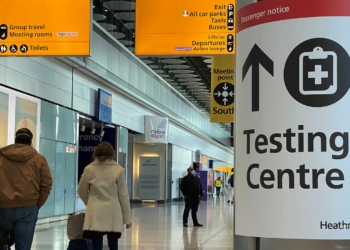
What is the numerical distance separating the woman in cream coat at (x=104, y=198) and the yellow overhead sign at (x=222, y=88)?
30.8ft

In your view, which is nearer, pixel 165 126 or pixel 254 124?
pixel 254 124

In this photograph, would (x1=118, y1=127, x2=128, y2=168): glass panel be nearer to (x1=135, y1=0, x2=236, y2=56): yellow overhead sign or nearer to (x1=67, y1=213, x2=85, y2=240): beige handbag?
(x1=135, y1=0, x2=236, y2=56): yellow overhead sign

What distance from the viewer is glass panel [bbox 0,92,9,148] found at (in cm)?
1262

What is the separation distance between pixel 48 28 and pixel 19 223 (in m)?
4.53

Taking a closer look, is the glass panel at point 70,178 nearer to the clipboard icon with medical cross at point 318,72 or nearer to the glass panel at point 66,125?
the glass panel at point 66,125

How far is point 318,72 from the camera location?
263cm

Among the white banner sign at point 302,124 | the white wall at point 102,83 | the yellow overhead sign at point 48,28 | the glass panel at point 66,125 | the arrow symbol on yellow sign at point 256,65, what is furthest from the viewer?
the glass panel at point 66,125

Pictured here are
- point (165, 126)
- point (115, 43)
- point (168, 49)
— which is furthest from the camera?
point (165, 126)

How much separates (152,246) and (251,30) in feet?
24.3

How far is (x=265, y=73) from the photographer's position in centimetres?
275

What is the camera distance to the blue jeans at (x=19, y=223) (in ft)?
17.1

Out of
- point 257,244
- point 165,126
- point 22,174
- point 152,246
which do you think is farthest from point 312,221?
point 165,126

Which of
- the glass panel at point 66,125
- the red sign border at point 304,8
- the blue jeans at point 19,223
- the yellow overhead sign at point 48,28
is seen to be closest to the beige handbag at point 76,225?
the blue jeans at point 19,223

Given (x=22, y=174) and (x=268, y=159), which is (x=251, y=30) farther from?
(x=22, y=174)
